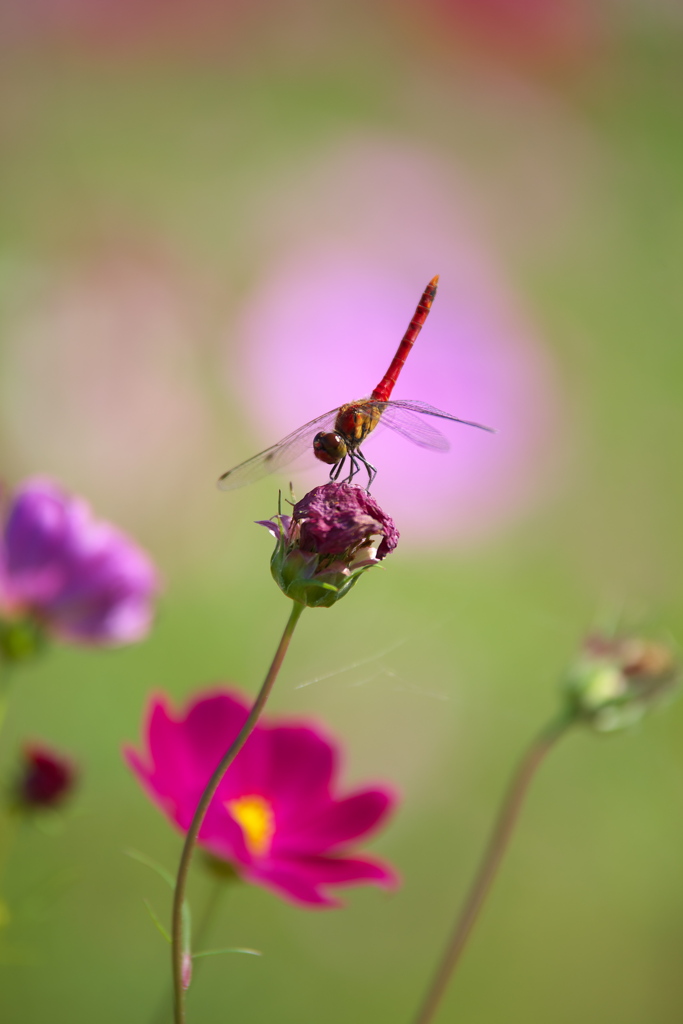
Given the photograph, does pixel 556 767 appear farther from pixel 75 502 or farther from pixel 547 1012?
pixel 75 502

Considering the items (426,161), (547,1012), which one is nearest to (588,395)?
(426,161)

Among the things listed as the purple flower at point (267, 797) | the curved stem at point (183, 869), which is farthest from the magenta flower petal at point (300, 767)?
the curved stem at point (183, 869)

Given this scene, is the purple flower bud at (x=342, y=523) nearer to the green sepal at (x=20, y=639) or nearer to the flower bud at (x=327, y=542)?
the flower bud at (x=327, y=542)

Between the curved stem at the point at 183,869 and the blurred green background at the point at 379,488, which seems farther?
the blurred green background at the point at 379,488

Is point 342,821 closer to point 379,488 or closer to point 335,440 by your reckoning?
point 335,440

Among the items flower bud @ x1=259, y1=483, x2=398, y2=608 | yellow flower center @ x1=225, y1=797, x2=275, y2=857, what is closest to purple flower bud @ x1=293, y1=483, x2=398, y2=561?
flower bud @ x1=259, y1=483, x2=398, y2=608

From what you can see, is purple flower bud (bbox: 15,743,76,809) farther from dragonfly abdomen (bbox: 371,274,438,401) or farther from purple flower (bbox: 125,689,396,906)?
dragonfly abdomen (bbox: 371,274,438,401)
